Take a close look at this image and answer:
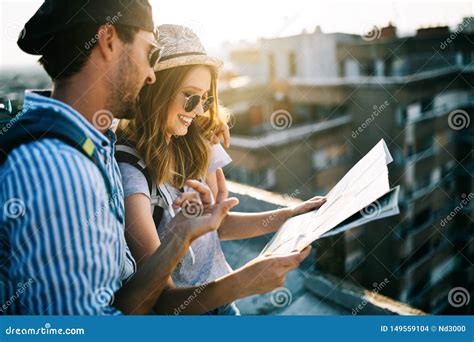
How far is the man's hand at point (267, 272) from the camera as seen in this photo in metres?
1.46

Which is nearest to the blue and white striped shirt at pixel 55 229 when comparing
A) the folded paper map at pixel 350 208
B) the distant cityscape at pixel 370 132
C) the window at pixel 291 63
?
the folded paper map at pixel 350 208

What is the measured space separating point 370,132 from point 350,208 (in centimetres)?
1569

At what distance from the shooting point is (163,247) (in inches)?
54.4

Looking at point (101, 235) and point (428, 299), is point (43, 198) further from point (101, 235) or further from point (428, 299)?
point (428, 299)

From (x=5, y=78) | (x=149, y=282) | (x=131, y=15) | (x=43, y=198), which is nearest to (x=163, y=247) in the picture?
(x=149, y=282)

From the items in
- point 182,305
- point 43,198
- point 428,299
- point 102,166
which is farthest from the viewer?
point 428,299

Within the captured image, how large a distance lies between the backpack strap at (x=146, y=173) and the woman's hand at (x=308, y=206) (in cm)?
63

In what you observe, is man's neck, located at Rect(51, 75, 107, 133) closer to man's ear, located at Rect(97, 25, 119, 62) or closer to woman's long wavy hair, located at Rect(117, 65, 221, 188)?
man's ear, located at Rect(97, 25, 119, 62)

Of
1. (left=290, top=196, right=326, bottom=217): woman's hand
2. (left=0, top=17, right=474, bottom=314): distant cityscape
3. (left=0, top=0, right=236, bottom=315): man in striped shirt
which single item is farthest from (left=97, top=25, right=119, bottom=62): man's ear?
(left=0, top=17, right=474, bottom=314): distant cityscape

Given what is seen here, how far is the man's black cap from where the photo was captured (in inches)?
53.4

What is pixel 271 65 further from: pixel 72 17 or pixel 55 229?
pixel 55 229

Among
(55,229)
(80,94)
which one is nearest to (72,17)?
(80,94)

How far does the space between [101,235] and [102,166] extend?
192mm

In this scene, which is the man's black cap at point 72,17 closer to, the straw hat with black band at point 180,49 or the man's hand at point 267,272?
the straw hat with black band at point 180,49
